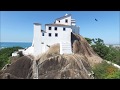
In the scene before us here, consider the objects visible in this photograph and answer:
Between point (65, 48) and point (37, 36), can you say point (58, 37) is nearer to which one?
point (65, 48)

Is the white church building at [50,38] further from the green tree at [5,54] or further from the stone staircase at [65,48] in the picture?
the green tree at [5,54]

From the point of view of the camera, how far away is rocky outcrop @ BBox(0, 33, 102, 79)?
30.7 feet

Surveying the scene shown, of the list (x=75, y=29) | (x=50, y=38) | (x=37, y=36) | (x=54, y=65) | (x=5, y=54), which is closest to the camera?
Answer: (x=54, y=65)

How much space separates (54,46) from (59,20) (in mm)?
1390

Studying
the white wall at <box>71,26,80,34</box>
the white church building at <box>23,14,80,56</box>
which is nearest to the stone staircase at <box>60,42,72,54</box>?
the white church building at <box>23,14,80,56</box>

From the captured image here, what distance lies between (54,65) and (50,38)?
1.69 m

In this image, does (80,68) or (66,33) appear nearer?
(80,68)

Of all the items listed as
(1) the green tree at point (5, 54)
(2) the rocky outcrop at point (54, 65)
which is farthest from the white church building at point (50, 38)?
(1) the green tree at point (5, 54)

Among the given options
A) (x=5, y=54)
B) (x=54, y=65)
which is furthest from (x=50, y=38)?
(x=5, y=54)

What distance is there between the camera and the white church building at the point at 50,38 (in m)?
11.0

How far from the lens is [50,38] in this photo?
35.8 ft
